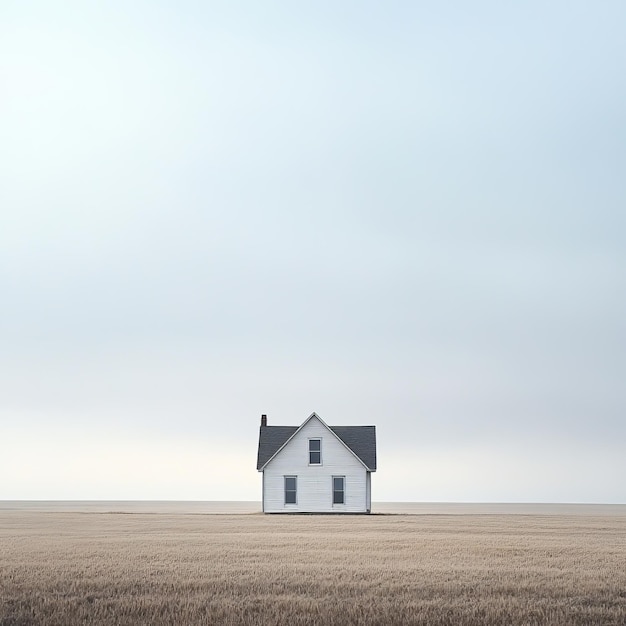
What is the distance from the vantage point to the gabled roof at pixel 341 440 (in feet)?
238

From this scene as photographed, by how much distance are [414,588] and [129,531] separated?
Answer: 86.4 feet

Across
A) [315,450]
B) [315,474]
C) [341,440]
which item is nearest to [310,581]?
[315,474]

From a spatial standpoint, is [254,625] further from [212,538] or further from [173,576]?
[212,538]

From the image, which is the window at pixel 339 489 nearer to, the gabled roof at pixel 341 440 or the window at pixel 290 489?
the gabled roof at pixel 341 440

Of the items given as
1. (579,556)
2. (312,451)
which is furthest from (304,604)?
(312,451)

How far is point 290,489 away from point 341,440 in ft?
18.4

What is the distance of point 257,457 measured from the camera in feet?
244

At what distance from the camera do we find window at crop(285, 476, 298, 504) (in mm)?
71375

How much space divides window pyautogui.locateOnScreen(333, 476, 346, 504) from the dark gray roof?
2.34m

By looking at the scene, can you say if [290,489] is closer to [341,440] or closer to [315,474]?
[315,474]

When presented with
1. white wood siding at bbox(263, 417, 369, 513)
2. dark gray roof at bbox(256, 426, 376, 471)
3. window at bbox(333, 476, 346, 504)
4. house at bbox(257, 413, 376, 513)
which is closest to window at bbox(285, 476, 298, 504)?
house at bbox(257, 413, 376, 513)

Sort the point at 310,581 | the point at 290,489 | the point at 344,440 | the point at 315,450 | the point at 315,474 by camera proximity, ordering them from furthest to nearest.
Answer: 1. the point at 344,440
2. the point at 315,450
3. the point at 290,489
4. the point at 315,474
5. the point at 310,581

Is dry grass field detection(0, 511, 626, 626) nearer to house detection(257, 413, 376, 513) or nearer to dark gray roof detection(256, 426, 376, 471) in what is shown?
house detection(257, 413, 376, 513)

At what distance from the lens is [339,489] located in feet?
234
